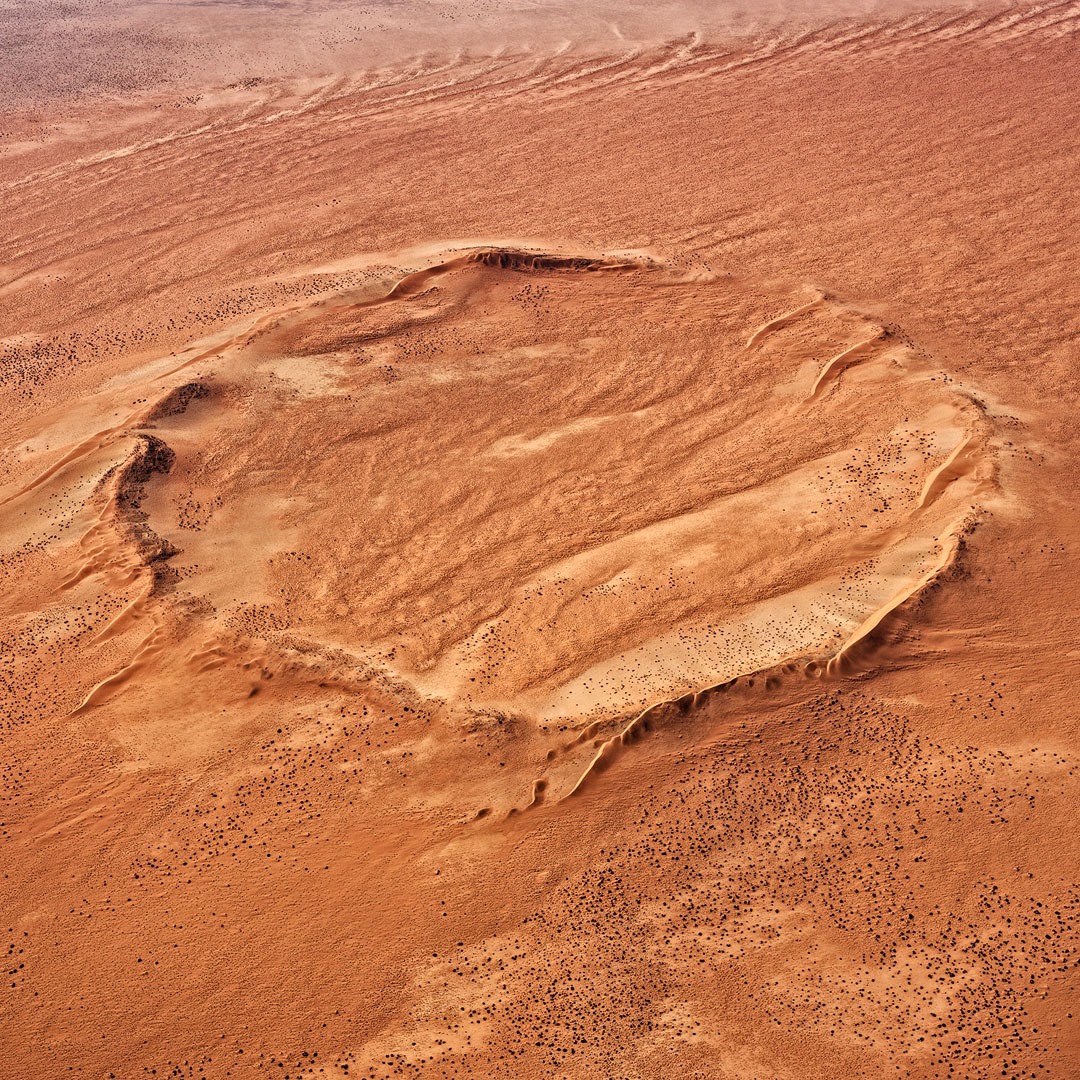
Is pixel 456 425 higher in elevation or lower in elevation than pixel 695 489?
higher

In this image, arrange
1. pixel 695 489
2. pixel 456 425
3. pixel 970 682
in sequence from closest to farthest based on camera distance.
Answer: pixel 970 682 < pixel 695 489 < pixel 456 425

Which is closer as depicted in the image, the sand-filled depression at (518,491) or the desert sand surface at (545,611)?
the desert sand surface at (545,611)

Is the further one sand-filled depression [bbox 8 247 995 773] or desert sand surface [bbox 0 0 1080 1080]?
sand-filled depression [bbox 8 247 995 773]

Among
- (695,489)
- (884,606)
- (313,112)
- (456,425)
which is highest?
(313,112)

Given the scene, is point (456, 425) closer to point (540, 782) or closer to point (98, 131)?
point (540, 782)

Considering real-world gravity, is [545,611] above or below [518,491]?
below

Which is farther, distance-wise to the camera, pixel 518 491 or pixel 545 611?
pixel 518 491

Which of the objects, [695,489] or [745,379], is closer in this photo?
[695,489]

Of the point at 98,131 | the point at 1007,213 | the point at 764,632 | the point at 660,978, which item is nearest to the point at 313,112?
the point at 98,131
